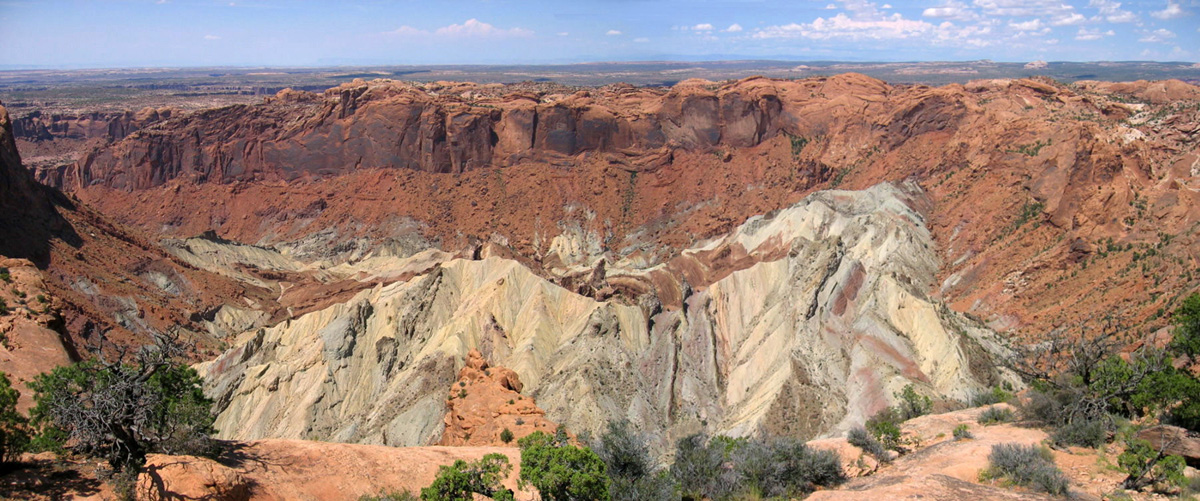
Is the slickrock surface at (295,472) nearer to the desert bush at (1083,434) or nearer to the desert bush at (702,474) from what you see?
the desert bush at (702,474)

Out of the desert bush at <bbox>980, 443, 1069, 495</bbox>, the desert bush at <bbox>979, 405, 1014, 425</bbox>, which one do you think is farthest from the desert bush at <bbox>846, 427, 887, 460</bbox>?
the desert bush at <bbox>979, 405, 1014, 425</bbox>

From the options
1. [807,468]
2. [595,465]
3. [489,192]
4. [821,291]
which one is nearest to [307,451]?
[595,465]

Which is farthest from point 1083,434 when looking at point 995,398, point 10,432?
point 10,432

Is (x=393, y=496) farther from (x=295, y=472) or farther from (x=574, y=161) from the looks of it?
(x=574, y=161)

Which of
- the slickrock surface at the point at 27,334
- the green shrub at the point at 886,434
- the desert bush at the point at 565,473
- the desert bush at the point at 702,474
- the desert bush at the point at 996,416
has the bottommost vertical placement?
the green shrub at the point at 886,434

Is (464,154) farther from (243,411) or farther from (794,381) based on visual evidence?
(794,381)

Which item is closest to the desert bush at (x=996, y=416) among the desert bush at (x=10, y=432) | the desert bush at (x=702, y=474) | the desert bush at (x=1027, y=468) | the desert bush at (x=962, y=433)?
the desert bush at (x=962, y=433)

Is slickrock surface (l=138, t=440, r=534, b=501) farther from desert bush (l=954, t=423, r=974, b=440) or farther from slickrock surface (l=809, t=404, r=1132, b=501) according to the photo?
desert bush (l=954, t=423, r=974, b=440)
